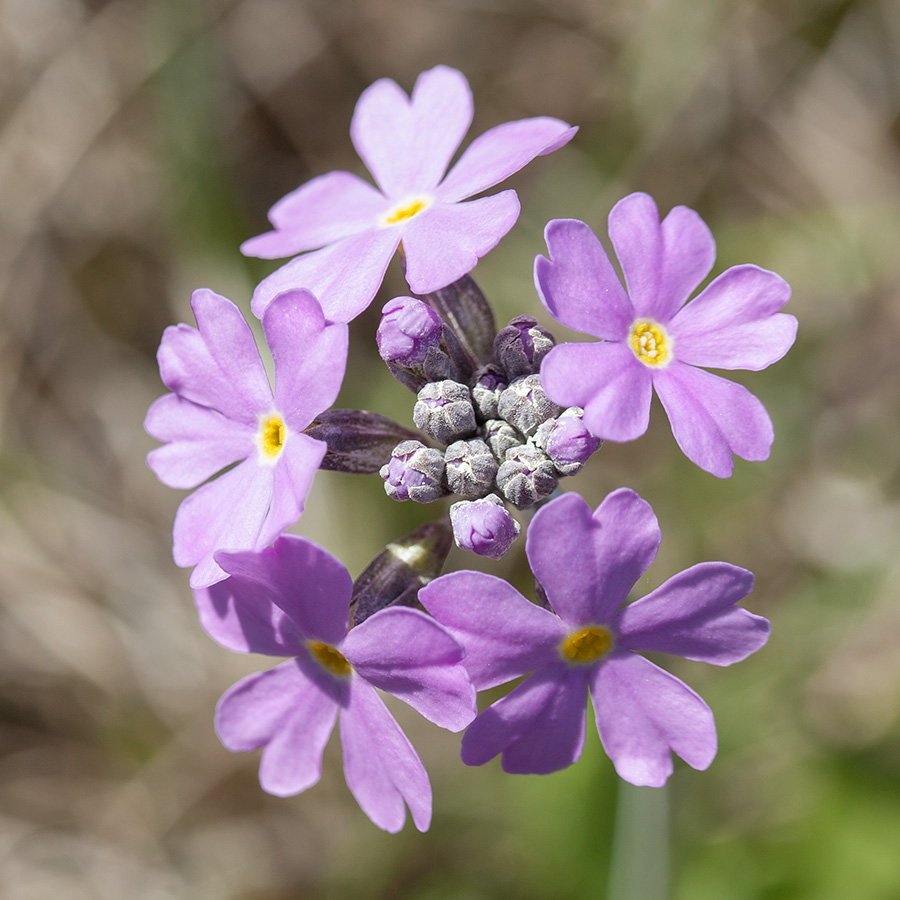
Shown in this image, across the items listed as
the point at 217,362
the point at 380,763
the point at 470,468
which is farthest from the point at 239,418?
the point at 380,763

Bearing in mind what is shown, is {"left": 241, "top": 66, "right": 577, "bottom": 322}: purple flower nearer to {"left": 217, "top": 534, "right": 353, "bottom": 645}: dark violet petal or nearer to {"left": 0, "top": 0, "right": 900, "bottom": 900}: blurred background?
{"left": 217, "top": 534, "right": 353, "bottom": 645}: dark violet petal

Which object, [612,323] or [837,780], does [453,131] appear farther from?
[837,780]

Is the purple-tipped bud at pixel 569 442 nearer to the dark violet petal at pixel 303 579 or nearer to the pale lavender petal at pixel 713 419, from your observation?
the pale lavender petal at pixel 713 419

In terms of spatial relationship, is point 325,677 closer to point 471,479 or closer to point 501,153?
point 471,479

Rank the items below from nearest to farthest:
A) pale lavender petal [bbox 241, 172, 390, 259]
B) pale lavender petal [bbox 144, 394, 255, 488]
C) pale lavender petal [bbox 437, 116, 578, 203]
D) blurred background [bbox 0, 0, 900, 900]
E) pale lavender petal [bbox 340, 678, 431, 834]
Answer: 1. pale lavender petal [bbox 340, 678, 431, 834]
2. pale lavender petal [bbox 437, 116, 578, 203]
3. pale lavender petal [bbox 144, 394, 255, 488]
4. pale lavender petal [bbox 241, 172, 390, 259]
5. blurred background [bbox 0, 0, 900, 900]

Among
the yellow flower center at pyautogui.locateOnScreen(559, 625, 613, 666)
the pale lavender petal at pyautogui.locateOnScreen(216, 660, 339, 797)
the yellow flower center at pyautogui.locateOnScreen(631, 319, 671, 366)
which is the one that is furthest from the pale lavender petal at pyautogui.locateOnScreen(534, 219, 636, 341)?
the pale lavender petal at pyautogui.locateOnScreen(216, 660, 339, 797)

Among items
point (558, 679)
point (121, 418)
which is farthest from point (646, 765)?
point (121, 418)
